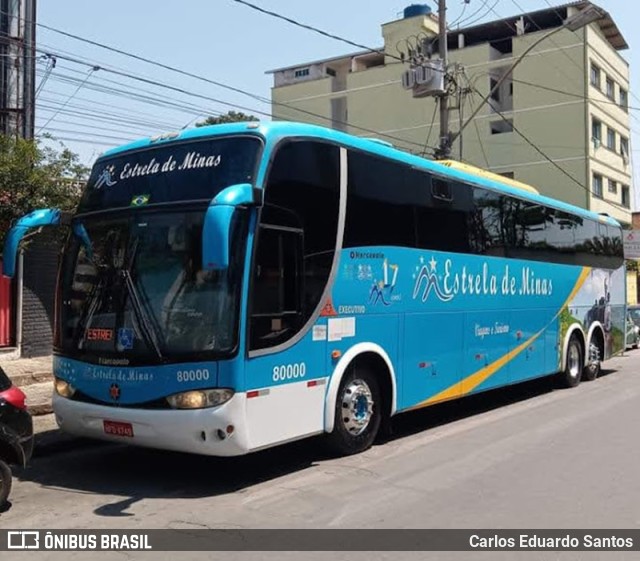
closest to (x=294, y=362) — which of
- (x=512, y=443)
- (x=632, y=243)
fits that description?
(x=512, y=443)

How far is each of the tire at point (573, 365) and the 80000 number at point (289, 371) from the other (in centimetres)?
840

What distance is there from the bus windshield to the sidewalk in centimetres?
339

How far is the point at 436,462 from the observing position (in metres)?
7.61

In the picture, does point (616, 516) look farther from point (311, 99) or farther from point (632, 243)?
point (311, 99)

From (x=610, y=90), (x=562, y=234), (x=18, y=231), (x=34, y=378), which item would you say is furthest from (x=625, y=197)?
Result: (x=18, y=231)

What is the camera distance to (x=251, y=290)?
6.43 meters

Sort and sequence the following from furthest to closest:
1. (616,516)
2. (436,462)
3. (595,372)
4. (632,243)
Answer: (632,243) < (595,372) < (436,462) < (616,516)

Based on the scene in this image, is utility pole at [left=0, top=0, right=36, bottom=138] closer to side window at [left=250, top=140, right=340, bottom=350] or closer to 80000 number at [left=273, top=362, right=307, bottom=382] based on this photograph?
side window at [left=250, top=140, right=340, bottom=350]

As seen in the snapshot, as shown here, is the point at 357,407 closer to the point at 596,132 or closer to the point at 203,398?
the point at 203,398

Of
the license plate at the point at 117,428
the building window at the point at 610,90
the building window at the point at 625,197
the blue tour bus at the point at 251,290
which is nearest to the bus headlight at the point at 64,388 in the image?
the blue tour bus at the point at 251,290

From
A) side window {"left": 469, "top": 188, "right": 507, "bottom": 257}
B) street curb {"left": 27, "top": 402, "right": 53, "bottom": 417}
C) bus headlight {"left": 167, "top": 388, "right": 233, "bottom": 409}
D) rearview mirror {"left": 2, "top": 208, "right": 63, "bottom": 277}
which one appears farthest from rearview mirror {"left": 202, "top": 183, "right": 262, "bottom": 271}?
street curb {"left": 27, "top": 402, "right": 53, "bottom": 417}

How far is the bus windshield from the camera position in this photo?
20.8 feet

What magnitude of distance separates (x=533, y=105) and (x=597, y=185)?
6.42 meters

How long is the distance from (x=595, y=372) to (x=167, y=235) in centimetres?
1180
